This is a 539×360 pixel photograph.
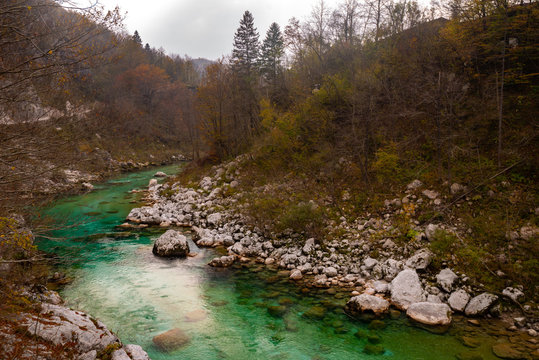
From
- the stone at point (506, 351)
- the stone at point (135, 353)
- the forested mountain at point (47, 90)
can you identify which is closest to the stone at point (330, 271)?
the stone at point (506, 351)

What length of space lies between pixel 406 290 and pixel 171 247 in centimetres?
837

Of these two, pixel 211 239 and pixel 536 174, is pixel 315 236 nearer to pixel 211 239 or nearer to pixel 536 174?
pixel 211 239

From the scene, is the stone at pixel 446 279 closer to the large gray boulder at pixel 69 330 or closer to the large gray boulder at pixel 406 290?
the large gray boulder at pixel 406 290

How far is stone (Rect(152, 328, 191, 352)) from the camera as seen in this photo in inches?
265

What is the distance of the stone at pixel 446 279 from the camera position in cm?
824

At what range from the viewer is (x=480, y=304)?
295 inches

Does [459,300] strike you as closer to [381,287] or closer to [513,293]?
[513,293]

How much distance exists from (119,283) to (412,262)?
9.27 m

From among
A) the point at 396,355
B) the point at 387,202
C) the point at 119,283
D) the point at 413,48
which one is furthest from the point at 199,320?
the point at 413,48

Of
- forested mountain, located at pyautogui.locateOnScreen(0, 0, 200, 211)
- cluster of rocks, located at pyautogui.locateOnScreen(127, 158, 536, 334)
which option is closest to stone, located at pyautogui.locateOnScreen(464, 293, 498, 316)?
cluster of rocks, located at pyautogui.locateOnScreen(127, 158, 536, 334)

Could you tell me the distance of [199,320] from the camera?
7848 mm

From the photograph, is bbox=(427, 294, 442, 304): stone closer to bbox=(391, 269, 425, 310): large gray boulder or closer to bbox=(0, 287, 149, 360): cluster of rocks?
bbox=(391, 269, 425, 310): large gray boulder

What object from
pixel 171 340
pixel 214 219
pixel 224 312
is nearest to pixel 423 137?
pixel 214 219

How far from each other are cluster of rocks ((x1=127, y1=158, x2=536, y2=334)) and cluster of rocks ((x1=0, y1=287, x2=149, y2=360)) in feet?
17.6
